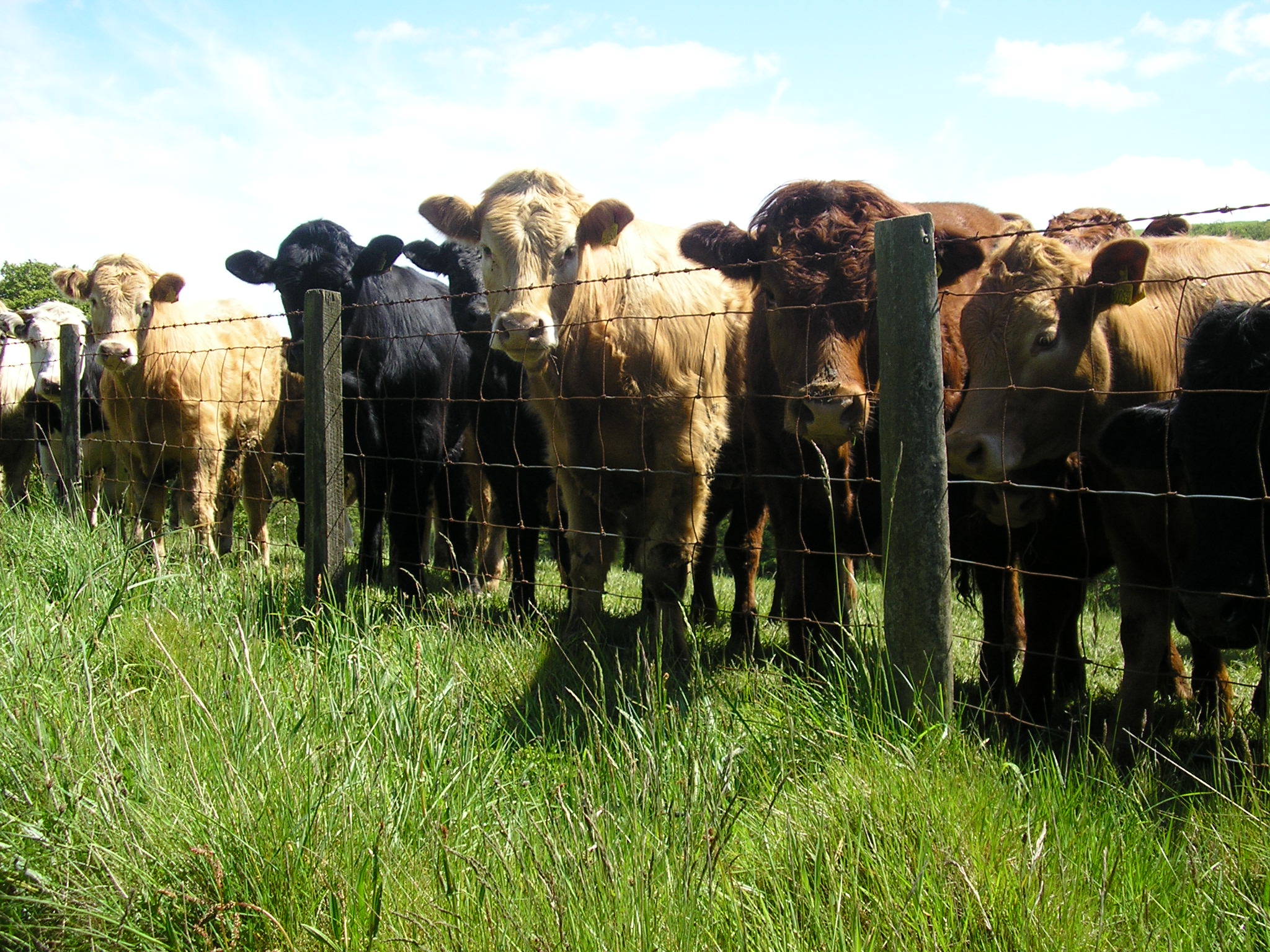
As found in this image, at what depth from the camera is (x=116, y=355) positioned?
7.19 m

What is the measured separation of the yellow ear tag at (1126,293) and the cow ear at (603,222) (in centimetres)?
229

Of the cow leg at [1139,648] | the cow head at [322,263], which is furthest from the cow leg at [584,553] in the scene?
the cow head at [322,263]

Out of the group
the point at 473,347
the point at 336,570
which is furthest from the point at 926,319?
the point at 473,347

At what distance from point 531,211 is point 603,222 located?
0.40m

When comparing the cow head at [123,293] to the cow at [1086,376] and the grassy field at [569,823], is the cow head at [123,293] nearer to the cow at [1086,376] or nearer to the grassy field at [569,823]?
the grassy field at [569,823]

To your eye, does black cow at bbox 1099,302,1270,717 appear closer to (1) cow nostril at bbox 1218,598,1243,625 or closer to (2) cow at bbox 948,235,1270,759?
(1) cow nostril at bbox 1218,598,1243,625

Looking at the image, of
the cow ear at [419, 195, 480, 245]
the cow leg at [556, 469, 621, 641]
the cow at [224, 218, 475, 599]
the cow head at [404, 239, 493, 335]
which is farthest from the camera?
the cow head at [404, 239, 493, 335]

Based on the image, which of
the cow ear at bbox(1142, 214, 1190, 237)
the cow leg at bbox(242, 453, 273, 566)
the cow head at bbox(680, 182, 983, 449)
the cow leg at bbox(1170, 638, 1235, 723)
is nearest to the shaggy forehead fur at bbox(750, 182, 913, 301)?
the cow head at bbox(680, 182, 983, 449)

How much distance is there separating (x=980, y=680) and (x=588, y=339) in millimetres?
2396

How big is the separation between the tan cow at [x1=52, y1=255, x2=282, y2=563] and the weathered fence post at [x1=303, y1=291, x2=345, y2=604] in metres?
2.15

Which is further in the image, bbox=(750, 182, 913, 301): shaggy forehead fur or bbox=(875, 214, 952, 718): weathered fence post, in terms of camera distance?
bbox=(750, 182, 913, 301): shaggy forehead fur

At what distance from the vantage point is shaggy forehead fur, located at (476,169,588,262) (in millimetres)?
4820

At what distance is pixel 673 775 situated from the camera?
2459 mm

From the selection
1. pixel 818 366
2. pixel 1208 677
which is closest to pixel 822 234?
pixel 818 366
